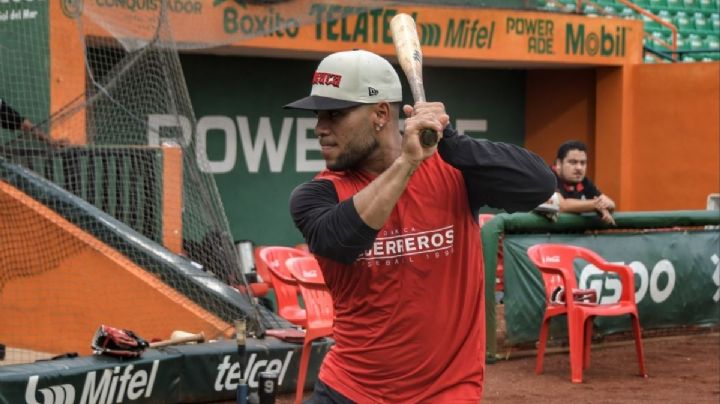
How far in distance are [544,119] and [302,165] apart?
3.90 m

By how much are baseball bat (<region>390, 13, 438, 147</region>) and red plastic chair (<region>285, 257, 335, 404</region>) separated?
14.7 ft

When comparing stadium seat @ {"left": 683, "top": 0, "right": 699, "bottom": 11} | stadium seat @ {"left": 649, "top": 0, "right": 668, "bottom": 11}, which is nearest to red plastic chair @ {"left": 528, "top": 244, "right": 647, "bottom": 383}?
stadium seat @ {"left": 649, "top": 0, "right": 668, "bottom": 11}

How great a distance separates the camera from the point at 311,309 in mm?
8445

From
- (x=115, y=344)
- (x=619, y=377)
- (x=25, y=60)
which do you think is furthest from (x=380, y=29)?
(x=115, y=344)

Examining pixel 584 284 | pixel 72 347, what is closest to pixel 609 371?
pixel 584 284

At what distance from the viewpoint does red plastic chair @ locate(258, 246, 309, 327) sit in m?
9.10

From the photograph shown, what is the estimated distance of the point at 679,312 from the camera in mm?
11367

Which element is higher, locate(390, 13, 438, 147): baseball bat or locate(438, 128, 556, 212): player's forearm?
locate(390, 13, 438, 147): baseball bat

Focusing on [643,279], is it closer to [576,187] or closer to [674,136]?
[576,187]

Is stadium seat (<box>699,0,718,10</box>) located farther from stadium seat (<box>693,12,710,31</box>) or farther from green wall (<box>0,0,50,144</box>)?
green wall (<box>0,0,50,144</box>)

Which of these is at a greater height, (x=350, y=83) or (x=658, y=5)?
(x=658, y=5)

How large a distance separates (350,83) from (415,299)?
0.63 metres

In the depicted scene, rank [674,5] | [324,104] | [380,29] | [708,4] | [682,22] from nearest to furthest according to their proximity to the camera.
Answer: [324,104] < [380,29] < [682,22] < [674,5] < [708,4]

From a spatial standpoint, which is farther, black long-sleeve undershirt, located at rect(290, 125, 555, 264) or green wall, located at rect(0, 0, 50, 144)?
green wall, located at rect(0, 0, 50, 144)
